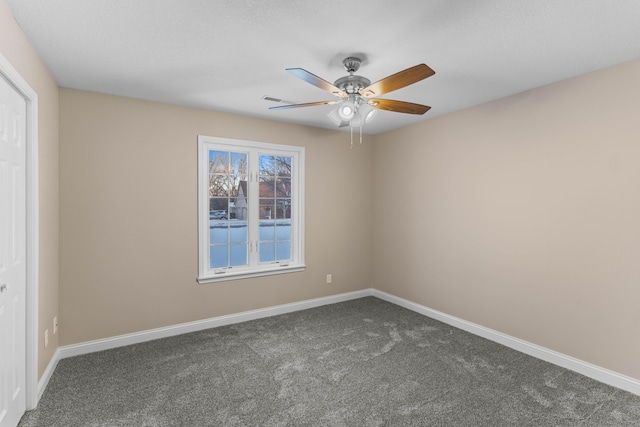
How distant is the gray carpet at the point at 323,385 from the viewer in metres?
2.16

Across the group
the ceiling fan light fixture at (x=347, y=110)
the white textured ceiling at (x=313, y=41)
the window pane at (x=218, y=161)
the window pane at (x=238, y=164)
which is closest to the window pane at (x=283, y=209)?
the window pane at (x=238, y=164)

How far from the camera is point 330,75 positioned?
2758mm

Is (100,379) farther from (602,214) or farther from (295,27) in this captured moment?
(602,214)

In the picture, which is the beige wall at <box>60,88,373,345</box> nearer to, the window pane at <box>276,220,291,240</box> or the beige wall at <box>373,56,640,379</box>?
the window pane at <box>276,220,291,240</box>

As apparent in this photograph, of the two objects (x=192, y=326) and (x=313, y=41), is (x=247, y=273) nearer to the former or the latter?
(x=192, y=326)

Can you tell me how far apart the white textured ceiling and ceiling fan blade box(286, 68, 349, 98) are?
27 centimetres

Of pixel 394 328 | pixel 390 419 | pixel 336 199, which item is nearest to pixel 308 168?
pixel 336 199

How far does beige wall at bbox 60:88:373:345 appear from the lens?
305cm

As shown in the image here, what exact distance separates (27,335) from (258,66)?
2.48 meters

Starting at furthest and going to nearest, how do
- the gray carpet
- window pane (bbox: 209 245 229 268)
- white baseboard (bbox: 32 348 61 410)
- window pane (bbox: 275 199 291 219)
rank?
window pane (bbox: 275 199 291 219) → window pane (bbox: 209 245 229 268) → white baseboard (bbox: 32 348 61 410) → the gray carpet

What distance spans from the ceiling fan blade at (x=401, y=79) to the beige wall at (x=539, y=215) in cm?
174

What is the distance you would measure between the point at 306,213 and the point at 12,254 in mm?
2960

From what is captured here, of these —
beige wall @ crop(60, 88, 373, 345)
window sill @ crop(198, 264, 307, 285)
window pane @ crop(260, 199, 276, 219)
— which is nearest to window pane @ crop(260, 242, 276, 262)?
window sill @ crop(198, 264, 307, 285)

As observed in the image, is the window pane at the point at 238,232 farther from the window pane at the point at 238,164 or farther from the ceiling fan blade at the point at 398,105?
the ceiling fan blade at the point at 398,105
